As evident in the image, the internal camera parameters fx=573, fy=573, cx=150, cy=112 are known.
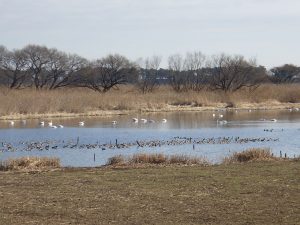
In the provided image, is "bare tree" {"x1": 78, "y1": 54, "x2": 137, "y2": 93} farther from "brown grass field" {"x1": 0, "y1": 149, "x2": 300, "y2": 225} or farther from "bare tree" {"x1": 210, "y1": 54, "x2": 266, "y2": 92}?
"brown grass field" {"x1": 0, "y1": 149, "x2": 300, "y2": 225}

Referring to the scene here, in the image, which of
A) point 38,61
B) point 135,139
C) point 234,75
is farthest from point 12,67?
point 135,139

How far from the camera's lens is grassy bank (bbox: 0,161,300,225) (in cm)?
811

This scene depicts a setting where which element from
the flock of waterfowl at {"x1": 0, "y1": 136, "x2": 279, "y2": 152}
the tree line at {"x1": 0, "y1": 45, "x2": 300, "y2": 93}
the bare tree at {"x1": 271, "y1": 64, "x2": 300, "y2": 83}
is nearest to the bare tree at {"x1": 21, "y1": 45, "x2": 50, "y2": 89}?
the tree line at {"x1": 0, "y1": 45, "x2": 300, "y2": 93}

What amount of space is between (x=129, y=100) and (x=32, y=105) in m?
10.2

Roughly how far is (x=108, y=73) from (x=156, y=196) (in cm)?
6652

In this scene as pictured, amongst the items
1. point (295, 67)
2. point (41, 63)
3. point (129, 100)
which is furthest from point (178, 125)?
point (295, 67)

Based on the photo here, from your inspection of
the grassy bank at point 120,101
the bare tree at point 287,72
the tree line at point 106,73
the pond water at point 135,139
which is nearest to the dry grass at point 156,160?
the pond water at point 135,139

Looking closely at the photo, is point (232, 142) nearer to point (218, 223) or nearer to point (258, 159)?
point (258, 159)

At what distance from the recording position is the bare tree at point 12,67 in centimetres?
7497

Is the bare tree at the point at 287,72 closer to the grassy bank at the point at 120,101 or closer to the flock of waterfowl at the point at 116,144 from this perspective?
the grassy bank at the point at 120,101

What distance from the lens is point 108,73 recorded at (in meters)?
75.7

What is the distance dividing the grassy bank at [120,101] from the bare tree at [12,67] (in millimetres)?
24566

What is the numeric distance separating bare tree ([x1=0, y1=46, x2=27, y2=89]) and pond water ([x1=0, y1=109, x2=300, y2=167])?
38.0 m

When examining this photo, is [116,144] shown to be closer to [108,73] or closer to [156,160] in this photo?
[156,160]
